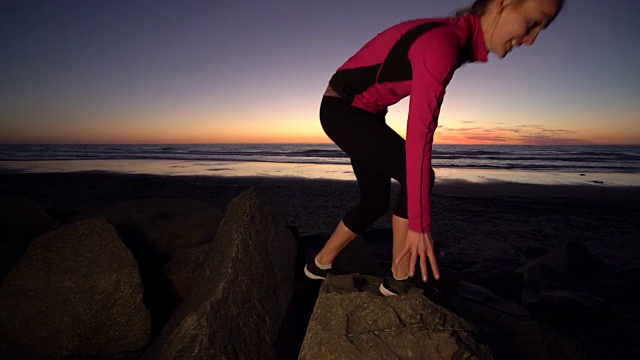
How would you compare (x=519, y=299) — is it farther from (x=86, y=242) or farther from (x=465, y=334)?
(x=86, y=242)

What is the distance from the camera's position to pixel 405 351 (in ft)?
5.36

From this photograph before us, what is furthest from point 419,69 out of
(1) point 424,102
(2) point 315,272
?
(2) point 315,272

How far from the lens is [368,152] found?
2020mm

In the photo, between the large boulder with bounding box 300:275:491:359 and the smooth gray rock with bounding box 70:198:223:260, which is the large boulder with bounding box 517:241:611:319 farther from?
the smooth gray rock with bounding box 70:198:223:260

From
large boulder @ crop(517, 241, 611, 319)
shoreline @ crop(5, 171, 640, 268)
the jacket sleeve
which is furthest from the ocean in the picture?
the jacket sleeve

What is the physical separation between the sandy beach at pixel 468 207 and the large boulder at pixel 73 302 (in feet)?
4.03

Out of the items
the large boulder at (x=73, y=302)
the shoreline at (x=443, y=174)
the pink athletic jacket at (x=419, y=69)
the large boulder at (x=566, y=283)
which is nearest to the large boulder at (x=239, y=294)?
the large boulder at (x=73, y=302)

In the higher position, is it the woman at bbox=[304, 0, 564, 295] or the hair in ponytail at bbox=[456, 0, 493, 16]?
the hair in ponytail at bbox=[456, 0, 493, 16]

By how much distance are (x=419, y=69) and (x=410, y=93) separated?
168 millimetres

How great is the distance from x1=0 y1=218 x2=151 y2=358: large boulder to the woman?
1.48m

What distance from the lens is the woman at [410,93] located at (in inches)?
57.2

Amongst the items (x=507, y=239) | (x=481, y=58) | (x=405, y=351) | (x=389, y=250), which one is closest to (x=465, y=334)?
(x=405, y=351)

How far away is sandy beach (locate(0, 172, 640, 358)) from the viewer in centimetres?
548

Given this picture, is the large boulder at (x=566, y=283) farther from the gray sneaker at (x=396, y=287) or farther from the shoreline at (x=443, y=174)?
the shoreline at (x=443, y=174)
